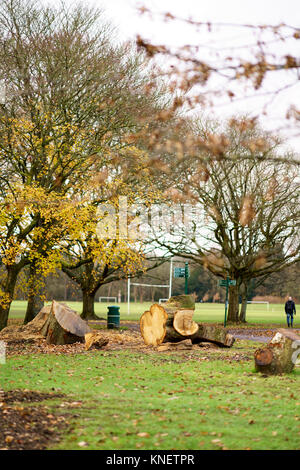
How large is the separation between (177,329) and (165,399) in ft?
25.0

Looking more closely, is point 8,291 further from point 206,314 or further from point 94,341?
point 206,314

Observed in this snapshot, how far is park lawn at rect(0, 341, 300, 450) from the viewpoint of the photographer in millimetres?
6414

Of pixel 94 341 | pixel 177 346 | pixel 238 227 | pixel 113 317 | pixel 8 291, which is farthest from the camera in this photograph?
pixel 238 227

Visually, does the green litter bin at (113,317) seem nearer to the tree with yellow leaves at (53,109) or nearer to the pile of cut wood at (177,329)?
the tree with yellow leaves at (53,109)

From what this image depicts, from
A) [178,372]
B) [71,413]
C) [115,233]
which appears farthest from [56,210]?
[71,413]

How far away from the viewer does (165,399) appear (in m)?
8.67

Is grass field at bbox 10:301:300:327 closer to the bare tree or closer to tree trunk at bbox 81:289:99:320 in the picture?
the bare tree

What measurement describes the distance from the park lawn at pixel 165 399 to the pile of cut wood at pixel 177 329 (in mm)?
2110

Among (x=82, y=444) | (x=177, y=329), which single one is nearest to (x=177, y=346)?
(x=177, y=329)

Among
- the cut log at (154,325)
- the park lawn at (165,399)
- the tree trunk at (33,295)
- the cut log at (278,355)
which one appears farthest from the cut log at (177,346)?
the tree trunk at (33,295)

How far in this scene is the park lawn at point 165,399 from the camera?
6.41 meters

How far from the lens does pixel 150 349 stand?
16.0 m

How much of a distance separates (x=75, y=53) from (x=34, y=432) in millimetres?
17589
